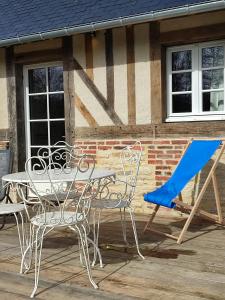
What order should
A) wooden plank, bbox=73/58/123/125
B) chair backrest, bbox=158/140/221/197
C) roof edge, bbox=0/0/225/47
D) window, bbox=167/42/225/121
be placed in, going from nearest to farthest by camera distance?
1. chair backrest, bbox=158/140/221/197
2. roof edge, bbox=0/0/225/47
3. window, bbox=167/42/225/121
4. wooden plank, bbox=73/58/123/125

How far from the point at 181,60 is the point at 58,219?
3184 mm

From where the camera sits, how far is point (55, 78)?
6590 millimetres

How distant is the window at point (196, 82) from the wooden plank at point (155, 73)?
0.56 ft

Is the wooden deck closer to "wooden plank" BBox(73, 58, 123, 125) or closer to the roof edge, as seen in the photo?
"wooden plank" BBox(73, 58, 123, 125)

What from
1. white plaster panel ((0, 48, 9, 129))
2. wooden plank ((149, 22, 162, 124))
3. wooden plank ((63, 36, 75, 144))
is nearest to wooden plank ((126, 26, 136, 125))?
wooden plank ((149, 22, 162, 124))

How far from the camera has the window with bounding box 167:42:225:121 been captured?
17.4 ft

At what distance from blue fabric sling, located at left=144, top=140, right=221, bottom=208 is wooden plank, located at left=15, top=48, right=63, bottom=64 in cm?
263

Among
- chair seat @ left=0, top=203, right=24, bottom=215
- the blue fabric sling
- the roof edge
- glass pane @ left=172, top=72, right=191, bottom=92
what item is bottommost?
chair seat @ left=0, top=203, right=24, bottom=215

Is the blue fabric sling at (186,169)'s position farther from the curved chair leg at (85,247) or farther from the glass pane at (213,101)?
the curved chair leg at (85,247)

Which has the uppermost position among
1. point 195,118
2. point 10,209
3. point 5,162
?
point 195,118

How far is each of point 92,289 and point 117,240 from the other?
1.26 meters

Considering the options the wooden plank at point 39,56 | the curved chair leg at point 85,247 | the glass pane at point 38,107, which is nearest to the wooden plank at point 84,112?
the wooden plank at point 39,56

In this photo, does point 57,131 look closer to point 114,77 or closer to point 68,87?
point 68,87

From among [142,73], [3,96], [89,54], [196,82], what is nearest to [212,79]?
[196,82]
